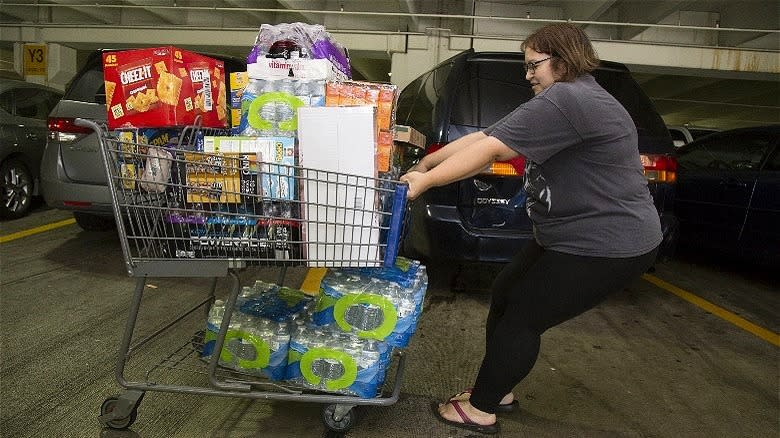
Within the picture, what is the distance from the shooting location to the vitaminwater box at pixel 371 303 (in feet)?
7.70

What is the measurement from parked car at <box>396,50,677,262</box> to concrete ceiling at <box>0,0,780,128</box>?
A: 15.2ft

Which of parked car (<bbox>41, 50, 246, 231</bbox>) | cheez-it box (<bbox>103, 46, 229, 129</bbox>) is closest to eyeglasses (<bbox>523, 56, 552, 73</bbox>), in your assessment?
cheez-it box (<bbox>103, 46, 229, 129</bbox>)

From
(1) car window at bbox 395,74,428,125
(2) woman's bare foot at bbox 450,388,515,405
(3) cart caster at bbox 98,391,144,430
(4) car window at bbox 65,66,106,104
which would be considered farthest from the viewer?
(1) car window at bbox 395,74,428,125

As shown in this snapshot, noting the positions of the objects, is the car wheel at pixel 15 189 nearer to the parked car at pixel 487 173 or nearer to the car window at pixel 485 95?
the parked car at pixel 487 173

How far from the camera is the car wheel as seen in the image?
6277 millimetres

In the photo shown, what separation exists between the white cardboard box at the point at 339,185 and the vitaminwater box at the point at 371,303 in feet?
0.87

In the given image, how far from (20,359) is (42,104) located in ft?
16.8

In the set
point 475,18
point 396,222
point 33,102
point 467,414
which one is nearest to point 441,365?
point 467,414

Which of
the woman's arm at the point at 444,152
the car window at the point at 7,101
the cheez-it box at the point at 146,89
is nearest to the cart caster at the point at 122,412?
the cheez-it box at the point at 146,89

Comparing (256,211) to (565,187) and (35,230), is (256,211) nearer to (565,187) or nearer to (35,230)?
(565,187)

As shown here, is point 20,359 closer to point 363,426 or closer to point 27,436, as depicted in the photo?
point 27,436

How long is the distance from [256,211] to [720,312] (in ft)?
13.3

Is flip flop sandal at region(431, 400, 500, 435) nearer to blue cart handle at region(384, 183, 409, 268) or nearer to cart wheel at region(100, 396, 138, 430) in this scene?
blue cart handle at region(384, 183, 409, 268)

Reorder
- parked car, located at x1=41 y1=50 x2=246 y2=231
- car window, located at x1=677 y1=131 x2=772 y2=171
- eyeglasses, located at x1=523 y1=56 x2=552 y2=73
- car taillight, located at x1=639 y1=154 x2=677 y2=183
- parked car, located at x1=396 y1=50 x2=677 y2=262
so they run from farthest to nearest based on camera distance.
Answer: car window, located at x1=677 y1=131 x2=772 y2=171 < parked car, located at x1=41 y1=50 x2=246 y2=231 < car taillight, located at x1=639 y1=154 x2=677 y2=183 < parked car, located at x1=396 y1=50 x2=677 y2=262 < eyeglasses, located at x1=523 y1=56 x2=552 y2=73
